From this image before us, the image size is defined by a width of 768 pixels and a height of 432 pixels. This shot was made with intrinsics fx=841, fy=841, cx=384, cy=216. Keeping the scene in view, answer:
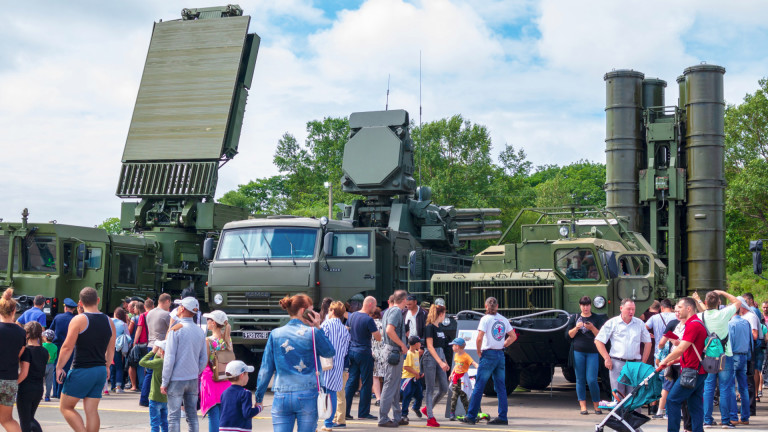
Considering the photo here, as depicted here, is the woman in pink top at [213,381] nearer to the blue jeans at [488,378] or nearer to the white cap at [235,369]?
the white cap at [235,369]

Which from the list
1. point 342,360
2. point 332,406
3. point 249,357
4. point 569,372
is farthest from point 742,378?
point 249,357

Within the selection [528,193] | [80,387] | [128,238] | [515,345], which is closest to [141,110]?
[128,238]

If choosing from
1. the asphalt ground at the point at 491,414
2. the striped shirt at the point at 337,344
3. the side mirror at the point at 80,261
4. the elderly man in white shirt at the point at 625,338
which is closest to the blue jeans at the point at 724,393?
the asphalt ground at the point at 491,414

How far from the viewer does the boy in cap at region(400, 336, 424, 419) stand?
10477 mm

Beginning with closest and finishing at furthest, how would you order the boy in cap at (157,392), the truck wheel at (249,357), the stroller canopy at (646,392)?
1. the boy in cap at (157,392)
2. the stroller canopy at (646,392)
3. the truck wheel at (249,357)

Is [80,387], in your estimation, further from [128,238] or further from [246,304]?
[128,238]

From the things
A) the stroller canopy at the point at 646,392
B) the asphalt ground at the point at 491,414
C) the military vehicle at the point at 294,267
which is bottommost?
the asphalt ground at the point at 491,414

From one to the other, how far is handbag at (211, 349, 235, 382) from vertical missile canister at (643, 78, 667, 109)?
653 inches

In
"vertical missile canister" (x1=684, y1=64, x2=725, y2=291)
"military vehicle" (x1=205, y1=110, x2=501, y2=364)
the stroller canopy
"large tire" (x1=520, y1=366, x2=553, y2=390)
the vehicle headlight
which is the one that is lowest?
"large tire" (x1=520, y1=366, x2=553, y2=390)

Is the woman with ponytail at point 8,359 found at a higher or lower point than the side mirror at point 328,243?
lower

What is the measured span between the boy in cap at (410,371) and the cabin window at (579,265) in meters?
3.11

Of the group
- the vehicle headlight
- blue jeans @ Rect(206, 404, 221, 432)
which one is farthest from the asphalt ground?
blue jeans @ Rect(206, 404, 221, 432)

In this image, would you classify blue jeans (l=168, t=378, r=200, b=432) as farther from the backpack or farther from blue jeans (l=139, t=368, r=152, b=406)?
the backpack

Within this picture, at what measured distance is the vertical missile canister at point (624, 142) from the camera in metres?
20.9
